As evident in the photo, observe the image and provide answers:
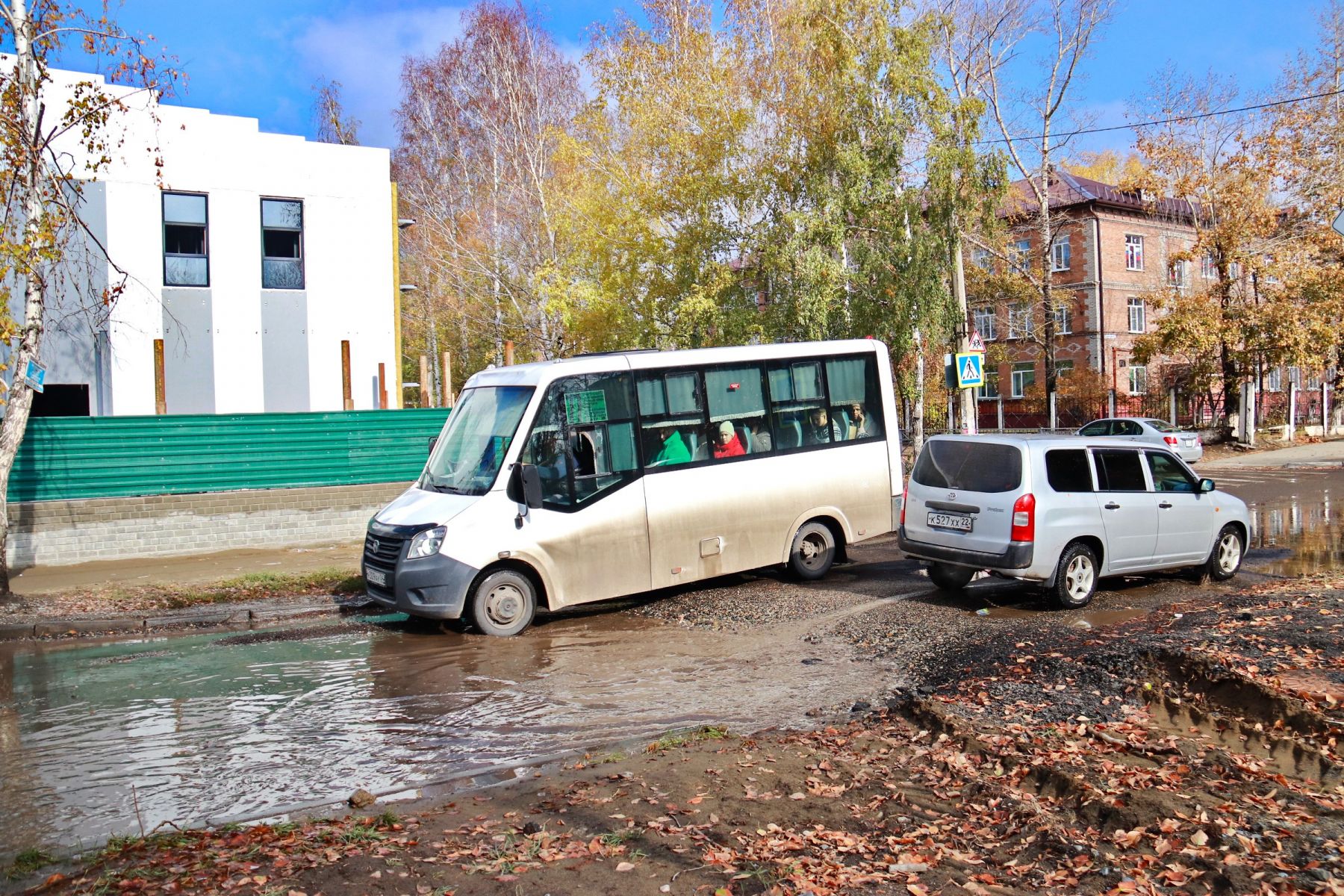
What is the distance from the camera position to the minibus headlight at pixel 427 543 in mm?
9641

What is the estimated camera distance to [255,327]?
21.2 m

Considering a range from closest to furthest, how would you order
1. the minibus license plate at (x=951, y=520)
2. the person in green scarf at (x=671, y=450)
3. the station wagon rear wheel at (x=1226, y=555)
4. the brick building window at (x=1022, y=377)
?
1. the minibus license plate at (x=951, y=520)
2. the person in green scarf at (x=671, y=450)
3. the station wagon rear wheel at (x=1226, y=555)
4. the brick building window at (x=1022, y=377)

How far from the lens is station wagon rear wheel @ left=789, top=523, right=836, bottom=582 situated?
12195mm

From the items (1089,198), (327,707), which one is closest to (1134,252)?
(1089,198)

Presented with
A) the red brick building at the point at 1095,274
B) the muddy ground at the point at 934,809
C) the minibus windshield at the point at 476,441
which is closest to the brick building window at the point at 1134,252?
the red brick building at the point at 1095,274

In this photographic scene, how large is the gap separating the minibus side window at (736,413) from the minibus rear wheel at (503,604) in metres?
2.67

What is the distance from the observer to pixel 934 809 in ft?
16.2

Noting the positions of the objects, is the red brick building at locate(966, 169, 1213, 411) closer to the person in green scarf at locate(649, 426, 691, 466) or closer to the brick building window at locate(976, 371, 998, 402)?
the brick building window at locate(976, 371, 998, 402)

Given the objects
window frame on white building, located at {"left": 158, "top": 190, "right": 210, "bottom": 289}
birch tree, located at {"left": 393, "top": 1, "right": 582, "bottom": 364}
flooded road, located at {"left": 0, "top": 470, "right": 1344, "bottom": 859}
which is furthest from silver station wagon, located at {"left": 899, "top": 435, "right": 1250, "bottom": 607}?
birch tree, located at {"left": 393, "top": 1, "right": 582, "bottom": 364}

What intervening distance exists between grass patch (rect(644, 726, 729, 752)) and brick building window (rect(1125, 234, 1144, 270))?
4675 cm

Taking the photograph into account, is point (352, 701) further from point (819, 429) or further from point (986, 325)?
point (986, 325)

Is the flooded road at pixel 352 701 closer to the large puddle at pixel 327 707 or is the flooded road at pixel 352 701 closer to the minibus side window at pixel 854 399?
the large puddle at pixel 327 707

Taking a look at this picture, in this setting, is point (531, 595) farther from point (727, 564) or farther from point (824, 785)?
point (824, 785)

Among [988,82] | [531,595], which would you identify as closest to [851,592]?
[531,595]
